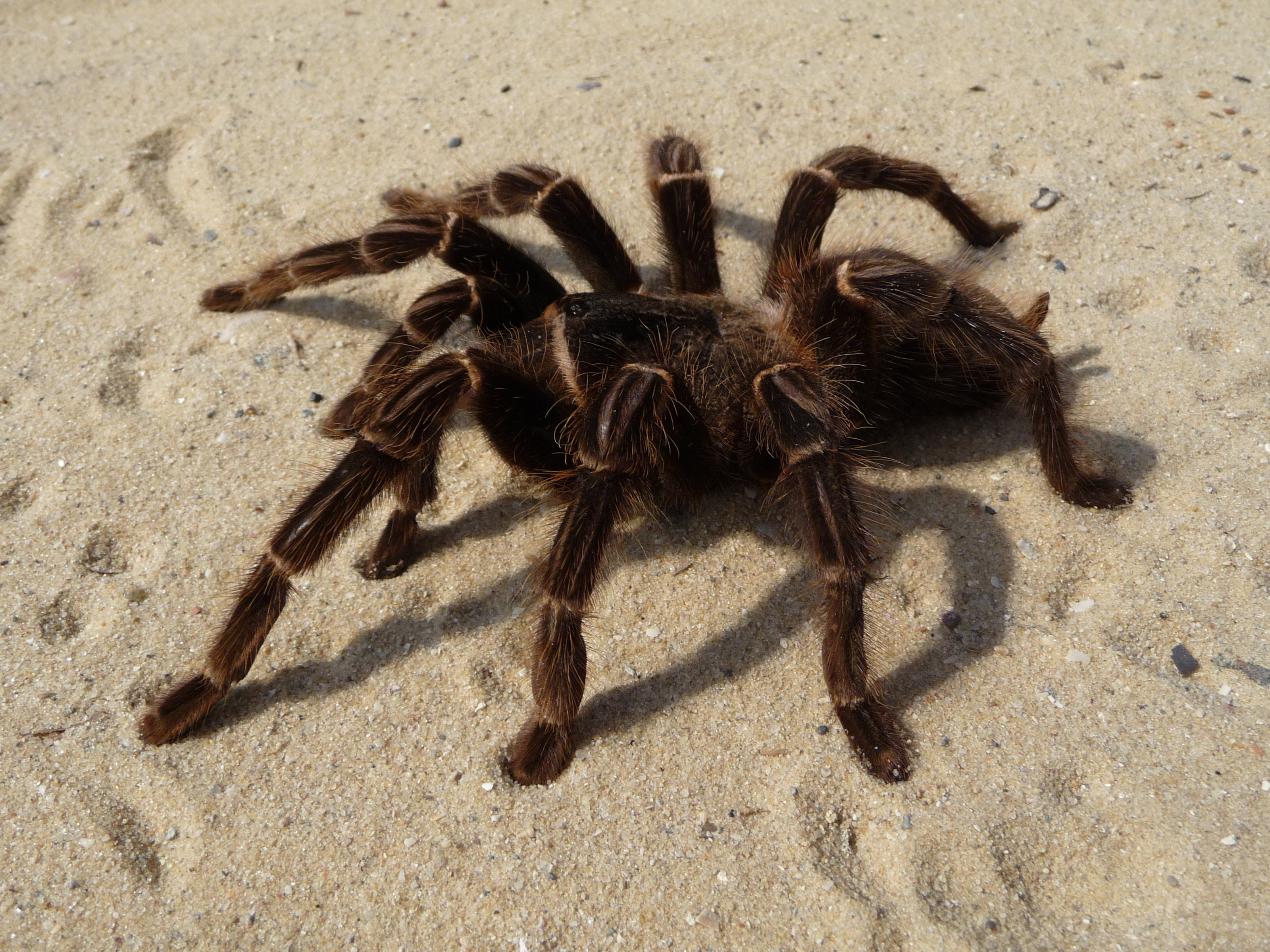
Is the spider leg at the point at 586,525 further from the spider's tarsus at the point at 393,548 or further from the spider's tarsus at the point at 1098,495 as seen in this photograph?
the spider's tarsus at the point at 1098,495

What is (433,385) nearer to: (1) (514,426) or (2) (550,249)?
(1) (514,426)

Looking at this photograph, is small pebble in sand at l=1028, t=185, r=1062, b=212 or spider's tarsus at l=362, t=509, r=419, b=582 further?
small pebble in sand at l=1028, t=185, r=1062, b=212

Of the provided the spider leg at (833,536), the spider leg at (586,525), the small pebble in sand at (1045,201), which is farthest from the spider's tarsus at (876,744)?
the small pebble in sand at (1045,201)

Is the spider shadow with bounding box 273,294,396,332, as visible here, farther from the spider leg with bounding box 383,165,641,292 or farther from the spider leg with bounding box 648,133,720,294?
the spider leg with bounding box 648,133,720,294

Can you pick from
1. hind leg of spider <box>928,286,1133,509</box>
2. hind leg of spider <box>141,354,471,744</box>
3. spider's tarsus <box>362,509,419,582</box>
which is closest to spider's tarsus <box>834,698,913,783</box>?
hind leg of spider <box>928,286,1133,509</box>

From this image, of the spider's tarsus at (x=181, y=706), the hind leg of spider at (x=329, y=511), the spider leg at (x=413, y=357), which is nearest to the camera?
the hind leg of spider at (x=329, y=511)

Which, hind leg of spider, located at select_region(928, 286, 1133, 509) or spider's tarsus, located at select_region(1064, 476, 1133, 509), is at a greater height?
hind leg of spider, located at select_region(928, 286, 1133, 509)

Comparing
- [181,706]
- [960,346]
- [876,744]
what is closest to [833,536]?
[876,744]
